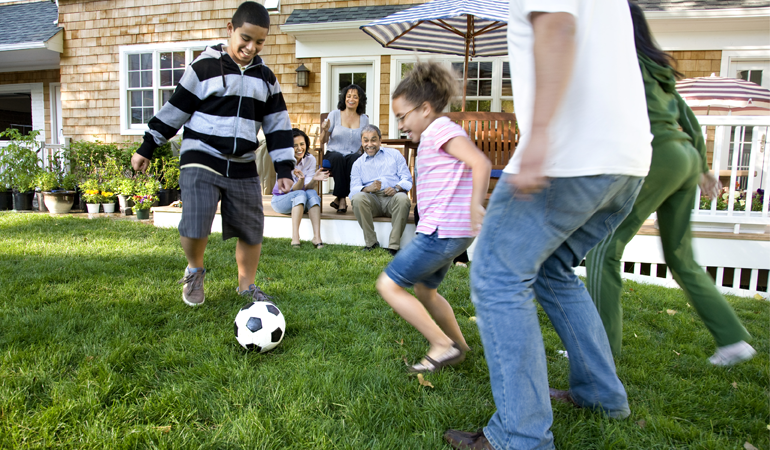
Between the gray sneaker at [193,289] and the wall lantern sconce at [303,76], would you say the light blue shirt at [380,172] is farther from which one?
the wall lantern sconce at [303,76]

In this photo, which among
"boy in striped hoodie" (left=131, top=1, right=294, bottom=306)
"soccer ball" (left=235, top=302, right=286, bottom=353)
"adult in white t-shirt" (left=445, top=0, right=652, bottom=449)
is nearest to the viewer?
"adult in white t-shirt" (left=445, top=0, right=652, bottom=449)

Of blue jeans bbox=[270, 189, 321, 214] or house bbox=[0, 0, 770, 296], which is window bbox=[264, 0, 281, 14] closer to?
house bbox=[0, 0, 770, 296]

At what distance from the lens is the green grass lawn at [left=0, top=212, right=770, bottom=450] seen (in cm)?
164

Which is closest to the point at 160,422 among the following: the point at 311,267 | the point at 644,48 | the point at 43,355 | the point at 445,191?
the point at 43,355

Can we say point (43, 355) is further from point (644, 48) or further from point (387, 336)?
point (644, 48)

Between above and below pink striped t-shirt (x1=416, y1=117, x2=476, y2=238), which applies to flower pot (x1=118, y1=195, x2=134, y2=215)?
below

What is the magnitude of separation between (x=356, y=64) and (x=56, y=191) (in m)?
5.55

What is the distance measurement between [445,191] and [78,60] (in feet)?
37.3

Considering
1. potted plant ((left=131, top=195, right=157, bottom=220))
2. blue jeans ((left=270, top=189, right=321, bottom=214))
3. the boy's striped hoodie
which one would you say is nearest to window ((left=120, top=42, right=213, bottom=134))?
potted plant ((left=131, top=195, right=157, bottom=220))

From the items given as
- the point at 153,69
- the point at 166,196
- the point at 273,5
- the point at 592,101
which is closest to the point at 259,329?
the point at 592,101

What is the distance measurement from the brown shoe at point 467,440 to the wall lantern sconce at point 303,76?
26.3 ft

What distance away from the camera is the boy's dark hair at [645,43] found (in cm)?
186

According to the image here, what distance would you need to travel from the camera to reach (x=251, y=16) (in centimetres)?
267

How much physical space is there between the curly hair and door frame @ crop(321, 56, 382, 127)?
667cm
